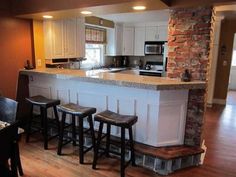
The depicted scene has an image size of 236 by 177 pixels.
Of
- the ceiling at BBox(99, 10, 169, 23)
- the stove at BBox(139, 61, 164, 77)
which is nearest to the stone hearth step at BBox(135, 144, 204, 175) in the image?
the ceiling at BBox(99, 10, 169, 23)

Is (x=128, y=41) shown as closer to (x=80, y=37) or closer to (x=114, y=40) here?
(x=114, y=40)

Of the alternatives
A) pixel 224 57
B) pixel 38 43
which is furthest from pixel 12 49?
pixel 224 57

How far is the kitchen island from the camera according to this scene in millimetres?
2514

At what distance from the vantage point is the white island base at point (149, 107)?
2.59 meters

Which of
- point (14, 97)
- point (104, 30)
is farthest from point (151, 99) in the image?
point (104, 30)

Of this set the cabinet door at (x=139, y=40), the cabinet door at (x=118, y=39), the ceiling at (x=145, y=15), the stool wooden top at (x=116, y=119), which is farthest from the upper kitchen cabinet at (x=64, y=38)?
the cabinet door at (x=139, y=40)

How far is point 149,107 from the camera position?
263 centimetres

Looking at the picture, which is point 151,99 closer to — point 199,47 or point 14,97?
point 199,47

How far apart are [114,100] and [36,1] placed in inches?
78.2

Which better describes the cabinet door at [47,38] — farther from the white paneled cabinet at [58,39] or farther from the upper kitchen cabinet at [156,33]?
the upper kitchen cabinet at [156,33]

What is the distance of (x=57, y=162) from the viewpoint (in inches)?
108

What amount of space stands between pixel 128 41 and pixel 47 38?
330 cm

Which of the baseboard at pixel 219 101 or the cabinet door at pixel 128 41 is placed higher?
the cabinet door at pixel 128 41

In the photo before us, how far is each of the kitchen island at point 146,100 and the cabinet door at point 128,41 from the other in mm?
3903
